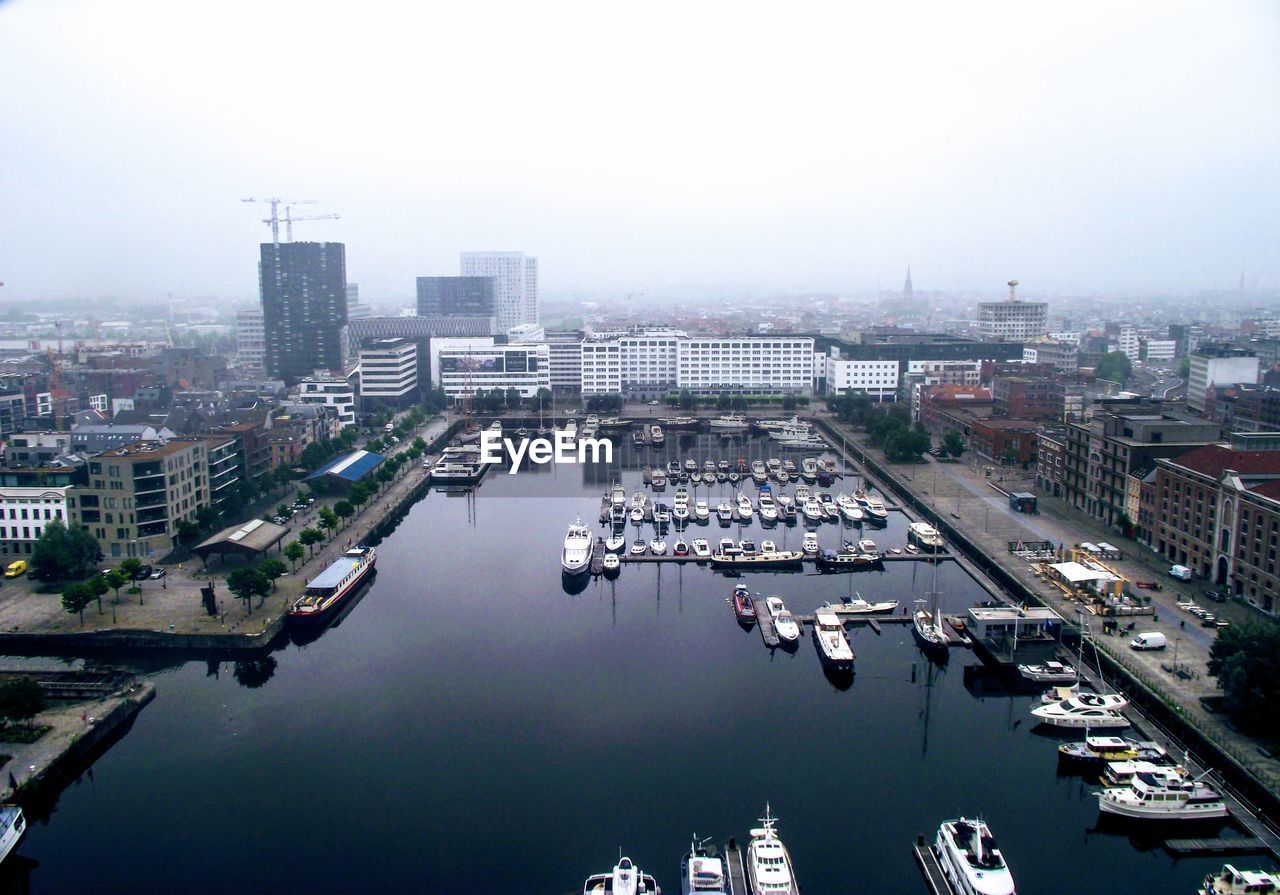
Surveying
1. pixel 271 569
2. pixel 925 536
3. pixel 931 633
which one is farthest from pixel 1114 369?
pixel 271 569

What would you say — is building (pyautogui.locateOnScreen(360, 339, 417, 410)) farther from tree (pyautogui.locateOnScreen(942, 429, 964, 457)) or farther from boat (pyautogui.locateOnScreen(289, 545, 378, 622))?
tree (pyautogui.locateOnScreen(942, 429, 964, 457))

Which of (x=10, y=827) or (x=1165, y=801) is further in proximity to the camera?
(x=1165, y=801)

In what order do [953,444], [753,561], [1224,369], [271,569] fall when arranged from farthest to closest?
[1224,369] < [953,444] < [753,561] < [271,569]

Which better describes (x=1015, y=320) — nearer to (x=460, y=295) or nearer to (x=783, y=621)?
(x=460, y=295)

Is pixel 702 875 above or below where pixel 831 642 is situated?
below

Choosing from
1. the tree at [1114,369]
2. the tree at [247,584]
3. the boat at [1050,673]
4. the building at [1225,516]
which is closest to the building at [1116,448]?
the building at [1225,516]

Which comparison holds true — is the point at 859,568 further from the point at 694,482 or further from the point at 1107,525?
the point at 694,482

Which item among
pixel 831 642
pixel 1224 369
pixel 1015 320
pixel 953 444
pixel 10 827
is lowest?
pixel 10 827
